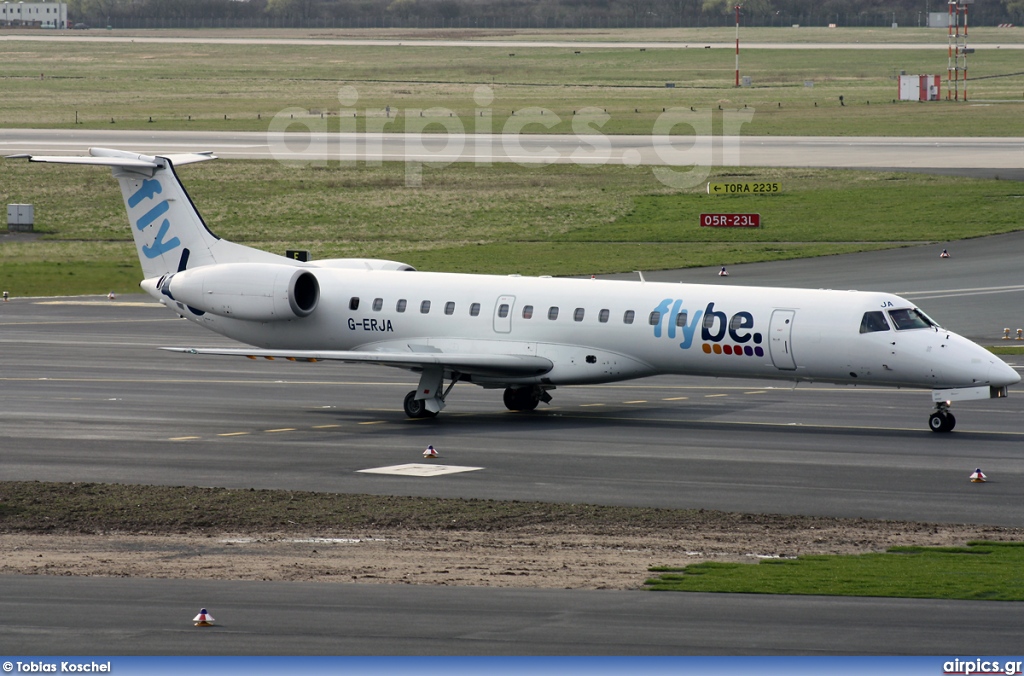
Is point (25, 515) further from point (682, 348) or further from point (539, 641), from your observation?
point (682, 348)

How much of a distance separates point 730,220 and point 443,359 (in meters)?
43.3

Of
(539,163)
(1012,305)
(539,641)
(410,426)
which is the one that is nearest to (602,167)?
(539,163)

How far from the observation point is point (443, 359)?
112 feet

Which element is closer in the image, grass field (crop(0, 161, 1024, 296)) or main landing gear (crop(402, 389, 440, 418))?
main landing gear (crop(402, 389, 440, 418))

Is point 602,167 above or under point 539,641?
above

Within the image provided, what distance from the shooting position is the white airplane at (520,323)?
32.0 metres

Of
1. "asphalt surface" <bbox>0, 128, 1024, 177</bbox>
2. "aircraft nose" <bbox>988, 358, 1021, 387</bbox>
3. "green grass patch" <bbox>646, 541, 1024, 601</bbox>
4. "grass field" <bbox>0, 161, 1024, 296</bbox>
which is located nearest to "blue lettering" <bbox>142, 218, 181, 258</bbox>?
"aircraft nose" <bbox>988, 358, 1021, 387</bbox>

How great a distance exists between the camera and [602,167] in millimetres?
94875

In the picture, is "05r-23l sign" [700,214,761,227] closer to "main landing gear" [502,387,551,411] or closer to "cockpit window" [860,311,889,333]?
"main landing gear" [502,387,551,411]

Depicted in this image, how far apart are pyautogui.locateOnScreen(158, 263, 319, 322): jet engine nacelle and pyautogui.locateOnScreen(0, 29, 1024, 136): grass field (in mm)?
84820

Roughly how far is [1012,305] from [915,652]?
4111cm

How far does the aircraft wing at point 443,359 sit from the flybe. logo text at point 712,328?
291cm

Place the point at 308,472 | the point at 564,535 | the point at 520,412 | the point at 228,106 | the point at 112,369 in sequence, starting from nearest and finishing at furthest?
the point at 564,535 → the point at 308,472 → the point at 520,412 → the point at 112,369 → the point at 228,106

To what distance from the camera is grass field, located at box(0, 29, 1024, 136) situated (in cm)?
12525
